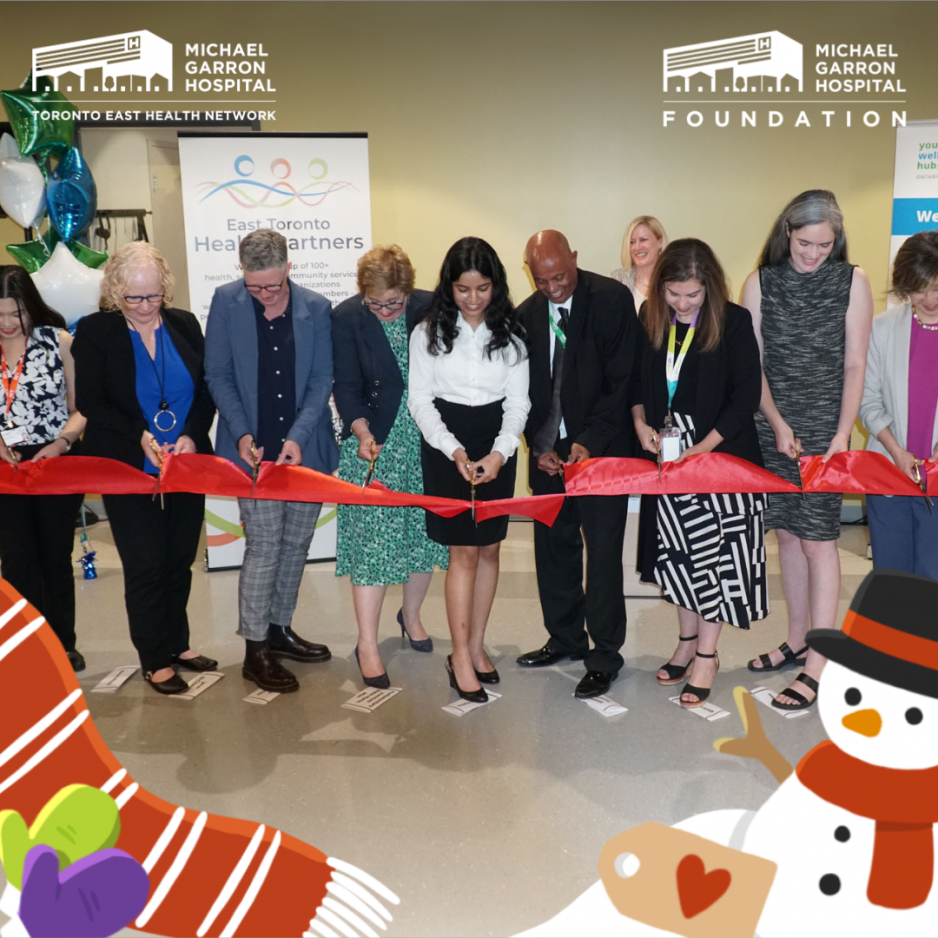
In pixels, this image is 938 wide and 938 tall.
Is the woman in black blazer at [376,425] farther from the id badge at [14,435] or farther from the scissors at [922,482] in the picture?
the scissors at [922,482]

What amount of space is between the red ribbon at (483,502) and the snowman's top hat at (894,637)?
1.73 metres

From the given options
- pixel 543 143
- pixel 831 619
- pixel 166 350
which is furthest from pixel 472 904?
pixel 543 143

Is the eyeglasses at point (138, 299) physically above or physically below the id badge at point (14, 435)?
above

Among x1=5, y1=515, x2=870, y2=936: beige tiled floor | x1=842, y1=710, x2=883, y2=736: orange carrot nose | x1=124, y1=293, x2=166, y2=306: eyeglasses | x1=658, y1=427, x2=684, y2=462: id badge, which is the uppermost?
x1=124, y1=293, x2=166, y2=306: eyeglasses

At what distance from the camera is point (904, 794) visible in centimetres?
143

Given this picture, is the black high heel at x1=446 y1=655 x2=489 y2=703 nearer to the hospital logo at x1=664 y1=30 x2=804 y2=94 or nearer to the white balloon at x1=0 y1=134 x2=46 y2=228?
the white balloon at x1=0 y1=134 x2=46 y2=228

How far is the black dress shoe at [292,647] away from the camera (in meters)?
3.84

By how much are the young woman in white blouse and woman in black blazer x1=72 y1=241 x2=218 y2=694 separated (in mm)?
856

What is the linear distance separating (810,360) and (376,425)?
1.55m

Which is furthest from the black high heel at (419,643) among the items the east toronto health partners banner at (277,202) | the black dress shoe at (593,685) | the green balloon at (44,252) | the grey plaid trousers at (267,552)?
the green balloon at (44,252)

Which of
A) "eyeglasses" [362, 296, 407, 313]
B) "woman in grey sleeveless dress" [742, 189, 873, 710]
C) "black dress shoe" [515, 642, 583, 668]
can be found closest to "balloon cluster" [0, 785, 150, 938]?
"eyeglasses" [362, 296, 407, 313]

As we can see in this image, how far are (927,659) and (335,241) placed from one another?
13.8 feet

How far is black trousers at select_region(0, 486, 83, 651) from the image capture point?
136 inches

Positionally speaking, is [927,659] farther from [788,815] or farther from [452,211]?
[452,211]
